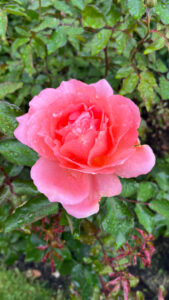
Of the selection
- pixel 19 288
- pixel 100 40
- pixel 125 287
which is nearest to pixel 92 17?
pixel 100 40

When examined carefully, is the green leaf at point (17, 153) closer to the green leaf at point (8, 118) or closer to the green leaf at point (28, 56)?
the green leaf at point (8, 118)

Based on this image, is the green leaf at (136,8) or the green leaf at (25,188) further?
the green leaf at (25,188)

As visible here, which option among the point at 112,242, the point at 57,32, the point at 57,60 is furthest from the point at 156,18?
the point at 112,242

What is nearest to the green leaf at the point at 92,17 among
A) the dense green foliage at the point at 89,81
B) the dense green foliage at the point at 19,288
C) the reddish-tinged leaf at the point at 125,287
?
the dense green foliage at the point at 89,81

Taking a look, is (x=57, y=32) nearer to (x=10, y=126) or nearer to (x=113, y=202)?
(x=10, y=126)

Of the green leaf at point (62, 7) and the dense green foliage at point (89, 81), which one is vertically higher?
the green leaf at point (62, 7)

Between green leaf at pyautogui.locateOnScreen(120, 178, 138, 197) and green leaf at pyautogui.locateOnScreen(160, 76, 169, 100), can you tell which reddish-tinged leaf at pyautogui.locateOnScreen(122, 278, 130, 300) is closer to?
green leaf at pyautogui.locateOnScreen(120, 178, 138, 197)

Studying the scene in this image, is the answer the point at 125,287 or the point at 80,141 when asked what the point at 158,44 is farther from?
the point at 125,287
